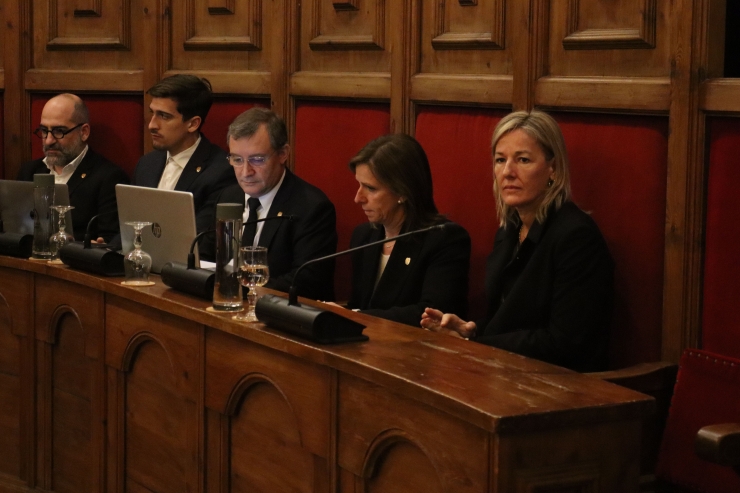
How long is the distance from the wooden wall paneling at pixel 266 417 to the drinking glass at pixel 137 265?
55 cm

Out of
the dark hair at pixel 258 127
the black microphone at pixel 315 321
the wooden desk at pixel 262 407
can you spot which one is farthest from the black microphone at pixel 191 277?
the dark hair at pixel 258 127

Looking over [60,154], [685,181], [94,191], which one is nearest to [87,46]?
[60,154]

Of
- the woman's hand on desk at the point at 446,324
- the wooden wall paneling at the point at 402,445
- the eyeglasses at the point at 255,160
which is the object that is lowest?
the wooden wall paneling at the point at 402,445

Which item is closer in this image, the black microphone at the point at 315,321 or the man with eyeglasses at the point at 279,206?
the black microphone at the point at 315,321

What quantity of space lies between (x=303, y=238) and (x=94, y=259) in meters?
0.83

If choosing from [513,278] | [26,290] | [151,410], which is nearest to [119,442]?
[151,410]

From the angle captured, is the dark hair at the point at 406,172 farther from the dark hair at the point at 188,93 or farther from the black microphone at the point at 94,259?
the dark hair at the point at 188,93

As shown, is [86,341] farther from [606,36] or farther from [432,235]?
[606,36]

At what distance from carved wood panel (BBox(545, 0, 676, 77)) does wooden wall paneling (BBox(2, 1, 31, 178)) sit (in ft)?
11.0

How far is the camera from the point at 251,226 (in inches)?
170

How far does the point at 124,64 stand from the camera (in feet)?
18.4

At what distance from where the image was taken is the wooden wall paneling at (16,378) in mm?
4070

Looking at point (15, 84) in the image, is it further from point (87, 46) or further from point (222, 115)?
point (222, 115)

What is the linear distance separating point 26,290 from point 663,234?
2319 mm
